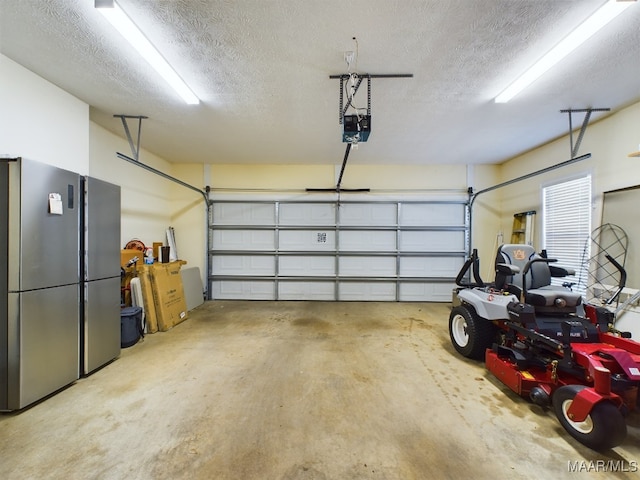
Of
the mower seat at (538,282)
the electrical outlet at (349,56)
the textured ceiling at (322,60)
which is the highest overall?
the textured ceiling at (322,60)

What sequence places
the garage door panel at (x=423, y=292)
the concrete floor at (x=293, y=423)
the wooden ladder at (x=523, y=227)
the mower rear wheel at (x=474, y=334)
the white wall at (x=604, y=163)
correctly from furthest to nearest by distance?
the garage door panel at (x=423, y=292)
the wooden ladder at (x=523, y=227)
the white wall at (x=604, y=163)
the mower rear wheel at (x=474, y=334)
the concrete floor at (x=293, y=423)

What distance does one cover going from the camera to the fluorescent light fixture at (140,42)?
1658 millimetres

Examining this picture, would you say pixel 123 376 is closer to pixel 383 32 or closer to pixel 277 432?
pixel 277 432

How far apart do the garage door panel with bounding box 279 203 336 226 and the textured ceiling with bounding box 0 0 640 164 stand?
1.93 m

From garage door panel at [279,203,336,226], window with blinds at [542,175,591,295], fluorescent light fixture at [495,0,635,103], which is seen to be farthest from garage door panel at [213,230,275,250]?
window with blinds at [542,175,591,295]

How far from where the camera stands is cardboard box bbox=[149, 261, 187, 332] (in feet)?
11.9

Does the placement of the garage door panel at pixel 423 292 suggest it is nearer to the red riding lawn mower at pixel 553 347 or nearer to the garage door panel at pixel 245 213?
the red riding lawn mower at pixel 553 347

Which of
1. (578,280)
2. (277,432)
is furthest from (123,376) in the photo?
(578,280)

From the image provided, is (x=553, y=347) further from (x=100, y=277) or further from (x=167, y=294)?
(x=167, y=294)

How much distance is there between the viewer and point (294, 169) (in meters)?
5.52

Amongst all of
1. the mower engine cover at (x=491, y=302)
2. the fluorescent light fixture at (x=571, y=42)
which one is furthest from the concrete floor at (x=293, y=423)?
the fluorescent light fixture at (x=571, y=42)

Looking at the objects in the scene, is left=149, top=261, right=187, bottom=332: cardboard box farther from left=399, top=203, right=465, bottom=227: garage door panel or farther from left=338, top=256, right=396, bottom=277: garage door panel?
left=399, top=203, right=465, bottom=227: garage door panel

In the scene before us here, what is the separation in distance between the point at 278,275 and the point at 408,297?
2985 millimetres

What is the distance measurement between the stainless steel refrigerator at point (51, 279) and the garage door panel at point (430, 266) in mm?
5097
